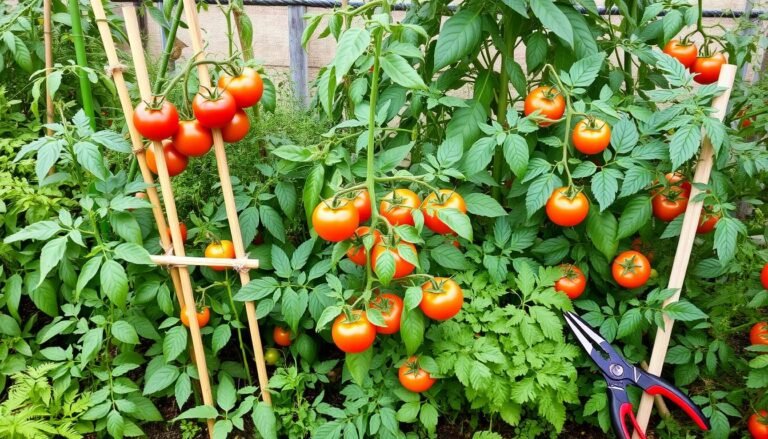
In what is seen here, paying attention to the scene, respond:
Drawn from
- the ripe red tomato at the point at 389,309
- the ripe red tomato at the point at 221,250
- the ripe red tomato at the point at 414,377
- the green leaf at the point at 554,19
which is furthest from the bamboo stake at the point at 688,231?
the ripe red tomato at the point at 221,250

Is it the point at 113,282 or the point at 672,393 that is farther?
the point at 672,393

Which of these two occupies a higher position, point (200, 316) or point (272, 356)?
point (200, 316)

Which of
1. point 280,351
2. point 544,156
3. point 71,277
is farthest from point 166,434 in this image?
point 544,156

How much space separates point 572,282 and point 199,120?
1.05 m

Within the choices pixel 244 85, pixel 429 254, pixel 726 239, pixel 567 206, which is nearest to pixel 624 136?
pixel 567 206

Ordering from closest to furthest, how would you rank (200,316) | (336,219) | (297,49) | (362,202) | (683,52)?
(336,219), (362,202), (200,316), (683,52), (297,49)

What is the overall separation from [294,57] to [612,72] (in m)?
1.48

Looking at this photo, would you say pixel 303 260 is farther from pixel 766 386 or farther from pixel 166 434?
pixel 766 386

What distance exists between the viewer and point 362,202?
1222 millimetres

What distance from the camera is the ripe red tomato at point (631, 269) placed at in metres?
1.45

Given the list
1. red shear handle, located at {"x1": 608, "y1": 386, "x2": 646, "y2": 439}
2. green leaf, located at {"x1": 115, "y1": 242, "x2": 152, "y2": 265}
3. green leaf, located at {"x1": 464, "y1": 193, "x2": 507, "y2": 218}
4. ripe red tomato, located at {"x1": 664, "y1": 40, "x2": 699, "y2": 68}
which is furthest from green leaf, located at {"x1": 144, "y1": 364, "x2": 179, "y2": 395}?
ripe red tomato, located at {"x1": 664, "y1": 40, "x2": 699, "y2": 68}

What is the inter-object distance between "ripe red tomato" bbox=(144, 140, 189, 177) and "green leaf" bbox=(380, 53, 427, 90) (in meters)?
0.58

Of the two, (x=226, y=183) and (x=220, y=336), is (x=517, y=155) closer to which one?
(x=226, y=183)

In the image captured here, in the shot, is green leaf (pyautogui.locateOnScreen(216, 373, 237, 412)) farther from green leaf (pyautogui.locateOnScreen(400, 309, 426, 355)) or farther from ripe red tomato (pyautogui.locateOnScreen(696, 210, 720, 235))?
ripe red tomato (pyautogui.locateOnScreen(696, 210, 720, 235))
